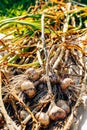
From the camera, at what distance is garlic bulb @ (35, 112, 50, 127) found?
149 cm

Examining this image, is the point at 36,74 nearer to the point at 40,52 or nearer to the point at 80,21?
the point at 40,52

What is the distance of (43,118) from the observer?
149 centimetres

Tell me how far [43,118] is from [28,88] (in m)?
0.15

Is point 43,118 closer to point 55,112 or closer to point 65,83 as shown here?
point 55,112

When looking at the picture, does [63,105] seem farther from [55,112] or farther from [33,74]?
[33,74]

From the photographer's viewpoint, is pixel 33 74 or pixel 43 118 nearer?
pixel 43 118

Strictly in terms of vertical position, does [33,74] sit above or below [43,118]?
above

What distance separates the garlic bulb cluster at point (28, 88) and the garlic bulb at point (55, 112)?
0.11 meters

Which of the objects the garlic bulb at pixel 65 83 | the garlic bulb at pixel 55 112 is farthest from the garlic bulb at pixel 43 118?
the garlic bulb at pixel 65 83

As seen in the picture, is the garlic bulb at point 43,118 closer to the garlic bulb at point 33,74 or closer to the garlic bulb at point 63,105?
the garlic bulb at point 63,105

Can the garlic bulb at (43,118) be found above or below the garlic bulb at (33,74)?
below

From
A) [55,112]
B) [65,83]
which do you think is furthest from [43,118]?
[65,83]

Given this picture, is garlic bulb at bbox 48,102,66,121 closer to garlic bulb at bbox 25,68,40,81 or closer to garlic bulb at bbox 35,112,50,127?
garlic bulb at bbox 35,112,50,127

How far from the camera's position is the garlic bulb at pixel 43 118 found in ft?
4.90
